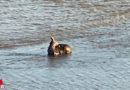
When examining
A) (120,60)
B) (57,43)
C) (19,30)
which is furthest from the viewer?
(19,30)

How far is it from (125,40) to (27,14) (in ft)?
17.8

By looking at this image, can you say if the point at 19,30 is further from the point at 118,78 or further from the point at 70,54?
the point at 118,78

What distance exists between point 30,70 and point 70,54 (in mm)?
2246

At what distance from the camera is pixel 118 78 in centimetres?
1544

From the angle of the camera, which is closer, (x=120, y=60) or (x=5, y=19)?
(x=120, y=60)

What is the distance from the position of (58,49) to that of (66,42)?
5.34 ft

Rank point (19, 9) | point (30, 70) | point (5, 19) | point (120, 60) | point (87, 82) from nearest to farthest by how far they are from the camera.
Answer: point (87, 82), point (30, 70), point (120, 60), point (5, 19), point (19, 9)

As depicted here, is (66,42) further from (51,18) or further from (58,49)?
(51,18)

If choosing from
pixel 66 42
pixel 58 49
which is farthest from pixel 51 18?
pixel 58 49

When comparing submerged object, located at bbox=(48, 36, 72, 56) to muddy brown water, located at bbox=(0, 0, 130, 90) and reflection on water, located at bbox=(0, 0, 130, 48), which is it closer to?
muddy brown water, located at bbox=(0, 0, 130, 90)

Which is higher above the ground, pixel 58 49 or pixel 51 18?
pixel 51 18

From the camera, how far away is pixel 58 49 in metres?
18.1

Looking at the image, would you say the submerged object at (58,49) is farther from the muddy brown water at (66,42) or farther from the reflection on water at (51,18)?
the reflection on water at (51,18)

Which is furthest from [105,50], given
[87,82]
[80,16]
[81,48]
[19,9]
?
[19,9]
